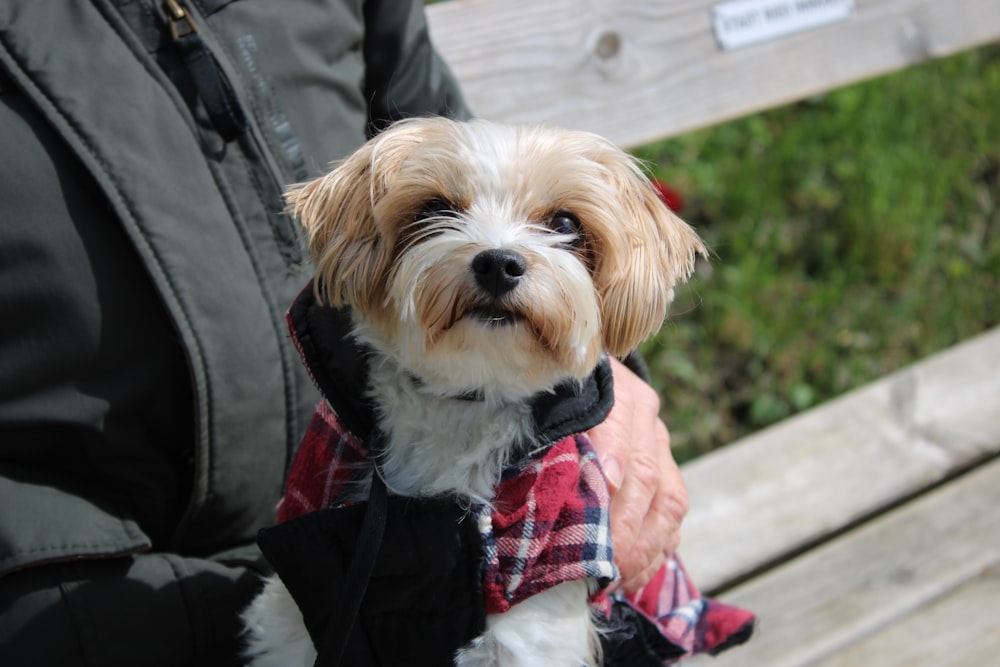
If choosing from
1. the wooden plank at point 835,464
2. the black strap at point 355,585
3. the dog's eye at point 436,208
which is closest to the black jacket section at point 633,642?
the black strap at point 355,585

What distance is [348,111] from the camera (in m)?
1.78

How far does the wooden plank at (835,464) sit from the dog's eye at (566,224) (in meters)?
0.93

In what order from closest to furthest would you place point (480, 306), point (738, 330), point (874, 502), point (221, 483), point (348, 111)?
point (480, 306) → point (221, 483) → point (348, 111) → point (874, 502) → point (738, 330)

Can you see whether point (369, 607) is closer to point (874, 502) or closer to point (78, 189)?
point (78, 189)

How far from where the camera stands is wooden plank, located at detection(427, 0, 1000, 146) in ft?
7.00

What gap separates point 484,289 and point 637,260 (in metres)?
0.24

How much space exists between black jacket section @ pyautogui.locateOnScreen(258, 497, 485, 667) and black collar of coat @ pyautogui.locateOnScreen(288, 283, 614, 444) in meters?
0.15

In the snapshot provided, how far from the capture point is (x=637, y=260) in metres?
1.49

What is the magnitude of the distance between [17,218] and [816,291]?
8.05 ft

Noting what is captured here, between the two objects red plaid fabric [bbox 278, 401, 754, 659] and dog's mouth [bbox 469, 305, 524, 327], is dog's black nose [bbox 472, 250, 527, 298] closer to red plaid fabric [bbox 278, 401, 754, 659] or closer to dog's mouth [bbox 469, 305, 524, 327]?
dog's mouth [bbox 469, 305, 524, 327]

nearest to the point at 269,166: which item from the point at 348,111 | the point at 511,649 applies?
the point at 348,111

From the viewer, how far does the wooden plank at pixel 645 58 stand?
2.13 m

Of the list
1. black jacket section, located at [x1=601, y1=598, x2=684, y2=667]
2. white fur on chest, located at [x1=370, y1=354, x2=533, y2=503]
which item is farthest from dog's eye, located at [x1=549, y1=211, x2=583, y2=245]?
black jacket section, located at [x1=601, y1=598, x2=684, y2=667]

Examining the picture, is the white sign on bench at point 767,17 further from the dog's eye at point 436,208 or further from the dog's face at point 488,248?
the dog's eye at point 436,208
